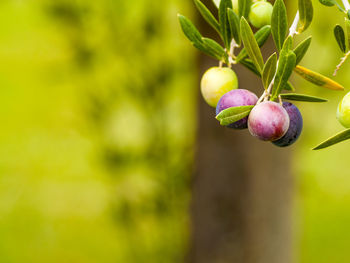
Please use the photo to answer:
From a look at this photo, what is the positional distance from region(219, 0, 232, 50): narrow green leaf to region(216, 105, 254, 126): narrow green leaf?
0.36ft

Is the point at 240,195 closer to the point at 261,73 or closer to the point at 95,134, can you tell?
the point at 95,134

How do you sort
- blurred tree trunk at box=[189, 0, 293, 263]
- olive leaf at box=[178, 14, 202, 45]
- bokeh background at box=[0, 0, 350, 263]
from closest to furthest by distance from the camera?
olive leaf at box=[178, 14, 202, 45] → blurred tree trunk at box=[189, 0, 293, 263] → bokeh background at box=[0, 0, 350, 263]

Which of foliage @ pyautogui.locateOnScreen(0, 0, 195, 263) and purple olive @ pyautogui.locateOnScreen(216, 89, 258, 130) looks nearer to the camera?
purple olive @ pyautogui.locateOnScreen(216, 89, 258, 130)

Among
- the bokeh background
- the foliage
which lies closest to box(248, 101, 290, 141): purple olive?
the bokeh background

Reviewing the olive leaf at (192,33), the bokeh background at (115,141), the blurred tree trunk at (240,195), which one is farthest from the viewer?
the bokeh background at (115,141)

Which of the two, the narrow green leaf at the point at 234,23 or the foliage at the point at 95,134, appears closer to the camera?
the narrow green leaf at the point at 234,23

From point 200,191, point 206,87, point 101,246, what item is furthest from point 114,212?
point 206,87

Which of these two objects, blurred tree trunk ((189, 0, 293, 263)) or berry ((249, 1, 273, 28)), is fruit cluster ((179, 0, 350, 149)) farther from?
blurred tree trunk ((189, 0, 293, 263))

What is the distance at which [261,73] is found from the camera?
0.52 metres

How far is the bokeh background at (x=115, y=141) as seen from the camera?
2682 mm

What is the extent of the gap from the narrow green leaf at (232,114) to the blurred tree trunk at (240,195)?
1.52 m

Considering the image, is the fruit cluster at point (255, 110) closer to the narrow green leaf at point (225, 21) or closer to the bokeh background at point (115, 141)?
the narrow green leaf at point (225, 21)

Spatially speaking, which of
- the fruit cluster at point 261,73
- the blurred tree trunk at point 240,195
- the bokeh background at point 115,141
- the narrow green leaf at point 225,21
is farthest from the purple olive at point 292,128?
the bokeh background at point 115,141

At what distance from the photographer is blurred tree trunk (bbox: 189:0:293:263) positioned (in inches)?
82.0
